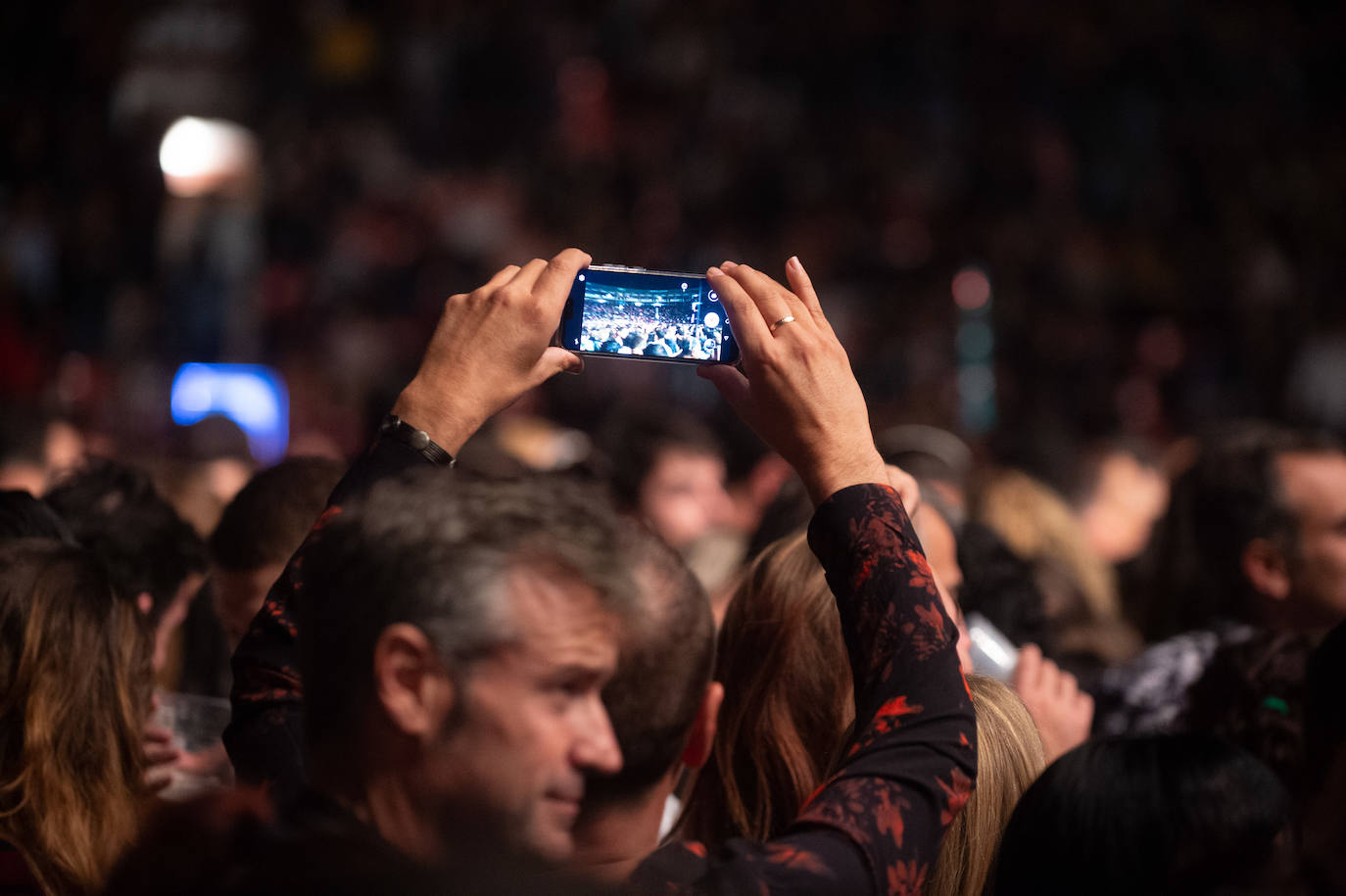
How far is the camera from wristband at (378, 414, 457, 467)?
1456 mm

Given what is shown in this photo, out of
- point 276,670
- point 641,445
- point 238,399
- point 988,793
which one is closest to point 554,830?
point 276,670

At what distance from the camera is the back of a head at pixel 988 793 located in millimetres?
1648

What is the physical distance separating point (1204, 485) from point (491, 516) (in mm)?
2735

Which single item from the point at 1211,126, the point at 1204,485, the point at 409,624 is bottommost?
the point at 1204,485

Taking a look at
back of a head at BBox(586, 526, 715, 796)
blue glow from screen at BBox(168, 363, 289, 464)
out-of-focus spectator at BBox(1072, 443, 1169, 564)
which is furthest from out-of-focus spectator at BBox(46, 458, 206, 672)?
out-of-focus spectator at BBox(1072, 443, 1169, 564)

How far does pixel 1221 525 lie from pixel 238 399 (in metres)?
4.87

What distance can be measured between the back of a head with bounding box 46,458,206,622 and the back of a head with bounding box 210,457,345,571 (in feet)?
0.88

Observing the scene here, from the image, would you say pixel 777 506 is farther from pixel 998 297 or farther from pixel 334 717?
pixel 998 297

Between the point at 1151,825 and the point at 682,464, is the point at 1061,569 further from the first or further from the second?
the point at 1151,825

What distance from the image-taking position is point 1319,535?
121 inches

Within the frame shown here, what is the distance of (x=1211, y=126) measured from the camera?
1075 cm

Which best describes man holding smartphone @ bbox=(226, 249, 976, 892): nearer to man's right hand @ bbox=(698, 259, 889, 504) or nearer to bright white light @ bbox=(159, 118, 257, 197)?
man's right hand @ bbox=(698, 259, 889, 504)

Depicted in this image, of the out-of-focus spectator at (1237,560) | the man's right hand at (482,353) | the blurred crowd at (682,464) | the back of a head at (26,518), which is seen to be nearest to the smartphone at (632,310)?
the blurred crowd at (682,464)

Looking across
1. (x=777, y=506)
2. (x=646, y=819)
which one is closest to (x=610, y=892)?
(x=646, y=819)
